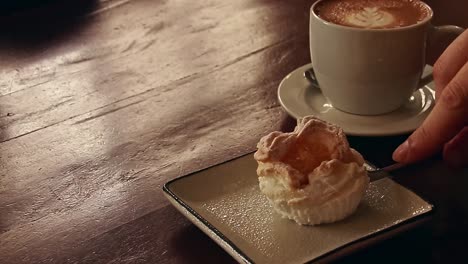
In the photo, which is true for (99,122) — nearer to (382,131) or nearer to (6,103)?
(6,103)

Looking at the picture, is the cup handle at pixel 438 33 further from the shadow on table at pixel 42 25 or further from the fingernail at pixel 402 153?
the shadow on table at pixel 42 25

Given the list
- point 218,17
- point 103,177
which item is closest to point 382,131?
point 103,177

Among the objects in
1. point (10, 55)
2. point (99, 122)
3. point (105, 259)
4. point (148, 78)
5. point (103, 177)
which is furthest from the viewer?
point (10, 55)

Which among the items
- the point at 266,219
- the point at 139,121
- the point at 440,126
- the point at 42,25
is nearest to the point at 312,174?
the point at 266,219

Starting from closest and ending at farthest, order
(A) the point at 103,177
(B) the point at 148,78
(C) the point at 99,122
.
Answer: (A) the point at 103,177 → (C) the point at 99,122 → (B) the point at 148,78

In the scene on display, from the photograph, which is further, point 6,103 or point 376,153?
point 6,103

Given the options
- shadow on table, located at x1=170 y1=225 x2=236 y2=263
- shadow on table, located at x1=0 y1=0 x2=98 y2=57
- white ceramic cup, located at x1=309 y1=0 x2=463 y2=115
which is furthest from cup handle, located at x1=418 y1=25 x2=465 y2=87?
shadow on table, located at x1=0 y1=0 x2=98 y2=57
